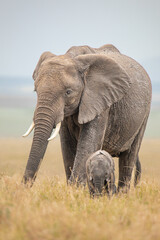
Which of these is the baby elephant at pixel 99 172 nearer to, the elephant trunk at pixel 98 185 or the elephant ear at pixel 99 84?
the elephant trunk at pixel 98 185

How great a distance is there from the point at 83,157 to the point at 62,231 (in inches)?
139

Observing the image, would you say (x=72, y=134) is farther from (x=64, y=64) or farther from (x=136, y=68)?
(x=136, y=68)

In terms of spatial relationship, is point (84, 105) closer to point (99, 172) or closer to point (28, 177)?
point (99, 172)

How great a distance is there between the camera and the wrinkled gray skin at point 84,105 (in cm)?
836

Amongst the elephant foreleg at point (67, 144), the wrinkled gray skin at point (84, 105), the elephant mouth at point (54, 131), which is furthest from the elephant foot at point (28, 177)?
the elephant foreleg at point (67, 144)

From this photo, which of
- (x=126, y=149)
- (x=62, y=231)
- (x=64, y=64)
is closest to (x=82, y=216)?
(x=62, y=231)

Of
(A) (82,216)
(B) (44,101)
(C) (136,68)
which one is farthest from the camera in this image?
(C) (136,68)

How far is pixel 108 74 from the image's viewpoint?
935 centimetres

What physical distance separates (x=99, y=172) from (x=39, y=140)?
1322 millimetres

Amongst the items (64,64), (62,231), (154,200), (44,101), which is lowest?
(154,200)

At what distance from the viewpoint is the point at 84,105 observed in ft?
29.2

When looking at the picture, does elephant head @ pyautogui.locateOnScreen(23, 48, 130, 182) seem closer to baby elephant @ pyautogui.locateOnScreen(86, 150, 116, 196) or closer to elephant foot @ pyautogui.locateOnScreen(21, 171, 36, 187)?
elephant foot @ pyautogui.locateOnScreen(21, 171, 36, 187)

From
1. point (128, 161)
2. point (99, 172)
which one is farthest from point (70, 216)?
point (128, 161)

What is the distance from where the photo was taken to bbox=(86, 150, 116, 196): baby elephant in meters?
7.58
